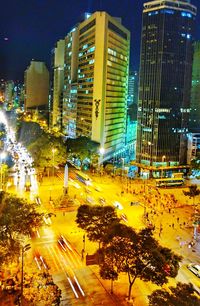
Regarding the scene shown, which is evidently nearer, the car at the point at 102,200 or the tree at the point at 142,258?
the tree at the point at 142,258

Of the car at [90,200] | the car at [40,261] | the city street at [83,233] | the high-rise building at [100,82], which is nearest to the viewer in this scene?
the city street at [83,233]

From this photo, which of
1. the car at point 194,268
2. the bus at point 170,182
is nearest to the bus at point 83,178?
the bus at point 170,182

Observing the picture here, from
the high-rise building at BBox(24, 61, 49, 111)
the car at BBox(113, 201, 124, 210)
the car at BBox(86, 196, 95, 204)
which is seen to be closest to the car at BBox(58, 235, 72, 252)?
the car at BBox(113, 201, 124, 210)

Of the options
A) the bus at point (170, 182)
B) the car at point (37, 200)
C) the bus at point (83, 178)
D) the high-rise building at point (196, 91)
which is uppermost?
the high-rise building at point (196, 91)

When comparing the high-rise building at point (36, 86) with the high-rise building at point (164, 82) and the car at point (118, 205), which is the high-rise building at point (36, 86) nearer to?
the high-rise building at point (164, 82)

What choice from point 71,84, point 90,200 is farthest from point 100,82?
point 90,200

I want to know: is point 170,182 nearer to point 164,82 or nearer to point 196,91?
point 164,82

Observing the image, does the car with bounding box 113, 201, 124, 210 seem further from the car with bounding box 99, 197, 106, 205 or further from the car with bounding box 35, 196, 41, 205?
the car with bounding box 35, 196, 41, 205
